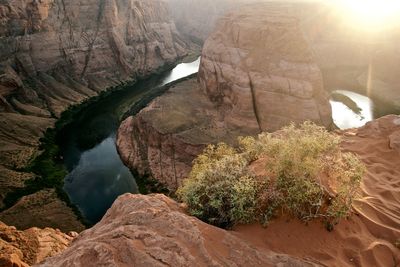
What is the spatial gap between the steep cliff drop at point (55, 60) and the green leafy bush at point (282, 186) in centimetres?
2621

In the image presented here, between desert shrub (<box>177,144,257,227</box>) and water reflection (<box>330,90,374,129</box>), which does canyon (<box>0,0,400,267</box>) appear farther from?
water reflection (<box>330,90,374,129</box>)

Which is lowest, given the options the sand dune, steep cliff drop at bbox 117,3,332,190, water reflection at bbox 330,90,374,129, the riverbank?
water reflection at bbox 330,90,374,129

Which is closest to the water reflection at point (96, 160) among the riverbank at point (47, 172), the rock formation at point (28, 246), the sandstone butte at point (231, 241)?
the riverbank at point (47, 172)

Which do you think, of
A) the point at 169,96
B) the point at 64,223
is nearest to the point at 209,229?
Answer: the point at 64,223

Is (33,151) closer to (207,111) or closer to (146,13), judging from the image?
(207,111)

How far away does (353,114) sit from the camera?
67.2 metres

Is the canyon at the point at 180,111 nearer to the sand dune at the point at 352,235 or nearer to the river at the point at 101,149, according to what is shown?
A: the sand dune at the point at 352,235

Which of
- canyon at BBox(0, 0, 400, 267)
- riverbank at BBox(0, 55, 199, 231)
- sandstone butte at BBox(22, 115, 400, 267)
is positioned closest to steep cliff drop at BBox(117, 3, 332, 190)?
canyon at BBox(0, 0, 400, 267)

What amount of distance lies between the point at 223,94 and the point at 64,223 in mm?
32304

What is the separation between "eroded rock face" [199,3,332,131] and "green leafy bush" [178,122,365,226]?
122 ft

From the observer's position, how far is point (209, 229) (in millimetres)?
10625

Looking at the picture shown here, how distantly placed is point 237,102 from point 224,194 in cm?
4271

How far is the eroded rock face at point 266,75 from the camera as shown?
50.5 meters

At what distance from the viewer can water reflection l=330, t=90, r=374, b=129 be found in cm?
6197
